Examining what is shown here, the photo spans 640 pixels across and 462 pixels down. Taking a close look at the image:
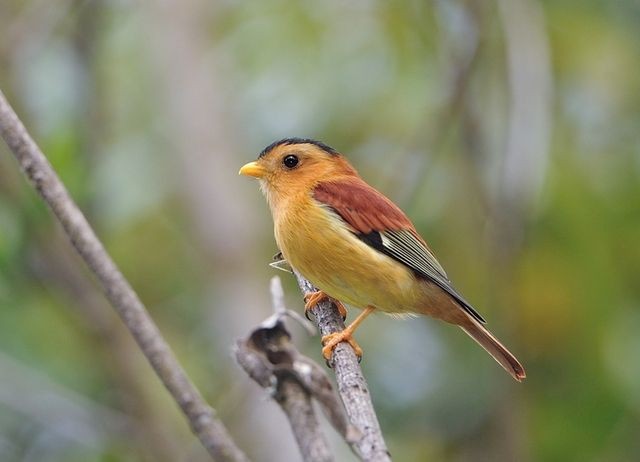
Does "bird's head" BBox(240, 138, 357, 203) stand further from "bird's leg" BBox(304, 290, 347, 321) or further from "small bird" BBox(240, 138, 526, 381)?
"bird's leg" BBox(304, 290, 347, 321)

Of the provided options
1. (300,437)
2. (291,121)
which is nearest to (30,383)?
(291,121)

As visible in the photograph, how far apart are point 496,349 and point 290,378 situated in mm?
2430

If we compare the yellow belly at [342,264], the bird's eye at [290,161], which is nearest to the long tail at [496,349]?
the yellow belly at [342,264]

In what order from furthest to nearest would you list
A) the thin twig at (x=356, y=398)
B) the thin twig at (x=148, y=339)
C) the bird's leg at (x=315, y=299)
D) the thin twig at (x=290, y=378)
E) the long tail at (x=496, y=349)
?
the bird's leg at (x=315, y=299) < the long tail at (x=496, y=349) < the thin twig at (x=356, y=398) < the thin twig at (x=290, y=378) < the thin twig at (x=148, y=339)

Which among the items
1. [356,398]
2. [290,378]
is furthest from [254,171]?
[290,378]

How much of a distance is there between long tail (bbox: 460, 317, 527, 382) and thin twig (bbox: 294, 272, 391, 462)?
497mm

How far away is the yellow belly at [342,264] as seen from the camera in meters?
3.61

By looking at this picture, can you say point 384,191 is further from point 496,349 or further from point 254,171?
point 496,349

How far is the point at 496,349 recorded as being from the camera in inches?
145

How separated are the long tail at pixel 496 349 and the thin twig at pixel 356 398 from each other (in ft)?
1.63

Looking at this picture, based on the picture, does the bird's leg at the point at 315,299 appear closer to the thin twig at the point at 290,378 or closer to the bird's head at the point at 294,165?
the bird's head at the point at 294,165

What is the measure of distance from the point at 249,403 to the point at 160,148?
178 cm

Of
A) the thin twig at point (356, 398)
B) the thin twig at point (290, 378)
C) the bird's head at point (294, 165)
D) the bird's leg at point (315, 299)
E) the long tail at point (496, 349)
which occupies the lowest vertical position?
the thin twig at point (290, 378)

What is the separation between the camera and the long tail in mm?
3592
